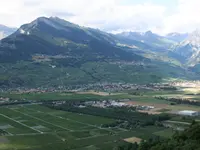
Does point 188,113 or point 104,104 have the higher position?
point 104,104

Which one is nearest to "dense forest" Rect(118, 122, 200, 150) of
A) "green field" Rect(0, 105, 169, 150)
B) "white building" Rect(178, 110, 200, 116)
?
"green field" Rect(0, 105, 169, 150)

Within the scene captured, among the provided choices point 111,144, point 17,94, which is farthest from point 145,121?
point 17,94

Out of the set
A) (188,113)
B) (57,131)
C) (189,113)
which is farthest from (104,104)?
(57,131)

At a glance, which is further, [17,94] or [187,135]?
[17,94]

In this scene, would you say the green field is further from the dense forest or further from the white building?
the dense forest

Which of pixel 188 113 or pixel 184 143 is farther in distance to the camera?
pixel 188 113

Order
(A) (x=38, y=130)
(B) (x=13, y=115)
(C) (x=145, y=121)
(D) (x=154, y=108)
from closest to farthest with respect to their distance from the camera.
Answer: (A) (x=38, y=130)
(C) (x=145, y=121)
(B) (x=13, y=115)
(D) (x=154, y=108)

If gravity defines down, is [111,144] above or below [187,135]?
below

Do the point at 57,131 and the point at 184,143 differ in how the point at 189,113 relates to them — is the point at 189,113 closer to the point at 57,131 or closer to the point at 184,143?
the point at 57,131

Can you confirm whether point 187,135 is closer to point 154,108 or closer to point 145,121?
point 145,121
